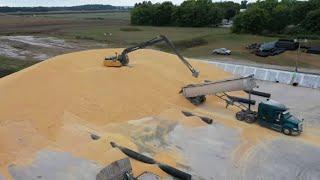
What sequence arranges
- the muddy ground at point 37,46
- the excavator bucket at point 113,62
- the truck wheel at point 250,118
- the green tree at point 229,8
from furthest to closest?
1. the green tree at point 229,8
2. the muddy ground at point 37,46
3. the excavator bucket at point 113,62
4. the truck wheel at point 250,118

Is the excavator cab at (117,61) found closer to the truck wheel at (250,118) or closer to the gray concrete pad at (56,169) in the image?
the truck wheel at (250,118)

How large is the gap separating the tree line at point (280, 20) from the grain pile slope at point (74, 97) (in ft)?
136

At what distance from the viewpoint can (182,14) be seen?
8850 cm

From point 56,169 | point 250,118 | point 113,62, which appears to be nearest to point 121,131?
point 56,169

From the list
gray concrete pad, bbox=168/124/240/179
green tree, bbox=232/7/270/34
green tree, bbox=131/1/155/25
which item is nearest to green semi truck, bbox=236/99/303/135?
gray concrete pad, bbox=168/124/240/179

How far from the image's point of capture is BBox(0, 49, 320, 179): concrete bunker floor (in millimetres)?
18703

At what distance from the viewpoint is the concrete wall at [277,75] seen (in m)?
34.5

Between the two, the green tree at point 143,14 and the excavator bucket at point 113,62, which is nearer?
the excavator bucket at point 113,62

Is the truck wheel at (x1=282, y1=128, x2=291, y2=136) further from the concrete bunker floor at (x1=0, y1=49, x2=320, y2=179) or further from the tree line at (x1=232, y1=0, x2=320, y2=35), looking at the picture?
the tree line at (x1=232, y1=0, x2=320, y2=35)

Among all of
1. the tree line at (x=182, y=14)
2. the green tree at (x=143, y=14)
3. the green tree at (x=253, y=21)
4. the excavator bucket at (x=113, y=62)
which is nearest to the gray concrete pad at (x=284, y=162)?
the excavator bucket at (x=113, y=62)

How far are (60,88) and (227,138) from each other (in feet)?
39.5

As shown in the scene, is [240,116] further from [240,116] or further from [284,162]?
[284,162]

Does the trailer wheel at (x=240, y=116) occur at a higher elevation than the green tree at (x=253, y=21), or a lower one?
lower

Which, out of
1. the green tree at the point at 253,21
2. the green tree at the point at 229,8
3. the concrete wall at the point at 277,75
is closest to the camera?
the concrete wall at the point at 277,75
